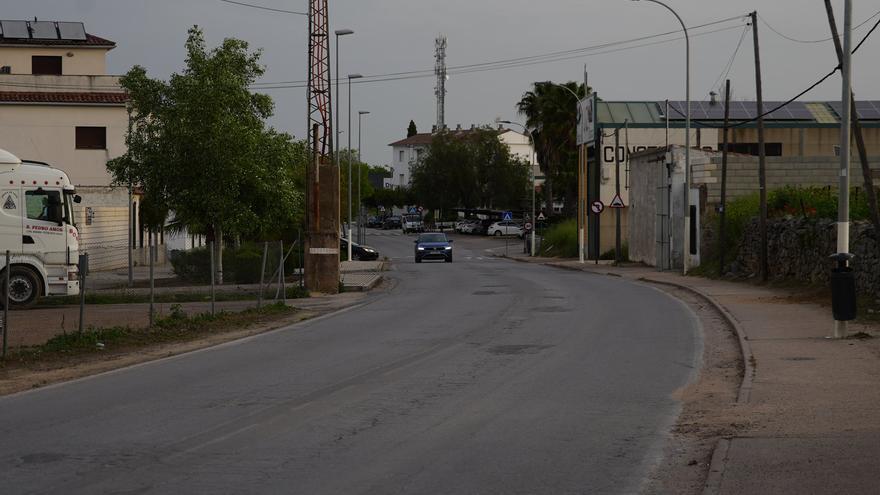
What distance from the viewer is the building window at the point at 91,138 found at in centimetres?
5325

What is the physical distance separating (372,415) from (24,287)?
17716 millimetres

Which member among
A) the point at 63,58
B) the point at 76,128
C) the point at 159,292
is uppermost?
the point at 63,58

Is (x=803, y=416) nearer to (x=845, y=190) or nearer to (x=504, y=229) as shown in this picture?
(x=845, y=190)

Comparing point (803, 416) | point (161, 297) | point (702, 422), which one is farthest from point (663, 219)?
point (702, 422)

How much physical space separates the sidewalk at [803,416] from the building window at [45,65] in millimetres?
49515

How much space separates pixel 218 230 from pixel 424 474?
29.6m

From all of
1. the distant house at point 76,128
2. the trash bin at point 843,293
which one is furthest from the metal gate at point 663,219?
the trash bin at point 843,293

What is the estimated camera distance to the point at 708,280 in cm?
3638

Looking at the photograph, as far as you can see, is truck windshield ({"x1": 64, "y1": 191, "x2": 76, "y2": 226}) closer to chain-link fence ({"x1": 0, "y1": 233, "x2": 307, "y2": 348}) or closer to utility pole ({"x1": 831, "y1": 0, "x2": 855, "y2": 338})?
chain-link fence ({"x1": 0, "y1": 233, "x2": 307, "y2": 348})

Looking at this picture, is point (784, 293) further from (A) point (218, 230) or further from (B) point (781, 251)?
(A) point (218, 230)

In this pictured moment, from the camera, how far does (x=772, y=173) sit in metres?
40.9

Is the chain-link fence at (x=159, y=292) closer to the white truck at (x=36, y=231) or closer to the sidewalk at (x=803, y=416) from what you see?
the white truck at (x=36, y=231)

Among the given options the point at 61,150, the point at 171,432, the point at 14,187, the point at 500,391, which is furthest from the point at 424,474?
the point at 61,150

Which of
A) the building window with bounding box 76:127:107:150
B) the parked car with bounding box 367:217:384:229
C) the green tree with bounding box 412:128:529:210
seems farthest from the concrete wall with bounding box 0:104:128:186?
the parked car with bounding box 367:217:384:229
